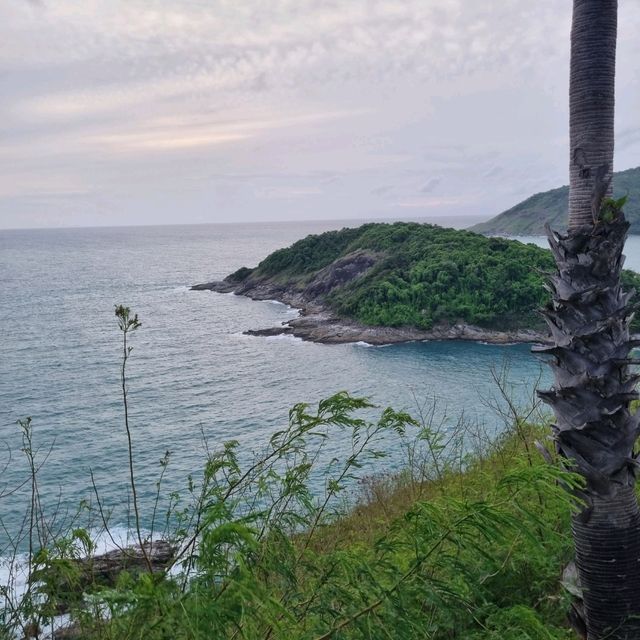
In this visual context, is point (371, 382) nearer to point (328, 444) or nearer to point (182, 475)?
point (328, 444)

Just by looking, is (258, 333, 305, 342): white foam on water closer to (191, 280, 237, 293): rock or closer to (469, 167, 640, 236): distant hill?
(191, 280, 237, 293): rock

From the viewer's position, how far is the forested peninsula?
50156mm

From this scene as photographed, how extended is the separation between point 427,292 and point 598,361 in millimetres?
49561

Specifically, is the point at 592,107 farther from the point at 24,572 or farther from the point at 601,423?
the point at 24,572

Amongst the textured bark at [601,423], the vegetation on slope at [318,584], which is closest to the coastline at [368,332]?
the textured bark at [601,423]

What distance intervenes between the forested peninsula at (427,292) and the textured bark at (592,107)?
41.1 metres

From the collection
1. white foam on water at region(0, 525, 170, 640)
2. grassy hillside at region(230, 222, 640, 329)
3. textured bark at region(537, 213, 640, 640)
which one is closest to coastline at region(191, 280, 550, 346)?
grassy hillside at region(230, 222, 640, 329)

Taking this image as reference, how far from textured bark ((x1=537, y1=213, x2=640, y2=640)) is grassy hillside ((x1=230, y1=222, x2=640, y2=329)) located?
4487 cm

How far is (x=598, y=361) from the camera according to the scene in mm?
4637

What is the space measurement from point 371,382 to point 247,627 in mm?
35753

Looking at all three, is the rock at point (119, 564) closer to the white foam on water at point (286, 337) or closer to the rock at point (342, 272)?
the white foam on water at point (286, 337)

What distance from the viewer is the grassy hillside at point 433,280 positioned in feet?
167

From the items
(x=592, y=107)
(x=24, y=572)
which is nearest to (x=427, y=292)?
(x=24, y=572)

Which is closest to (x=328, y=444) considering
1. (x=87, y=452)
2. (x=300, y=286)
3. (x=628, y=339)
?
(x=87, y=452)
